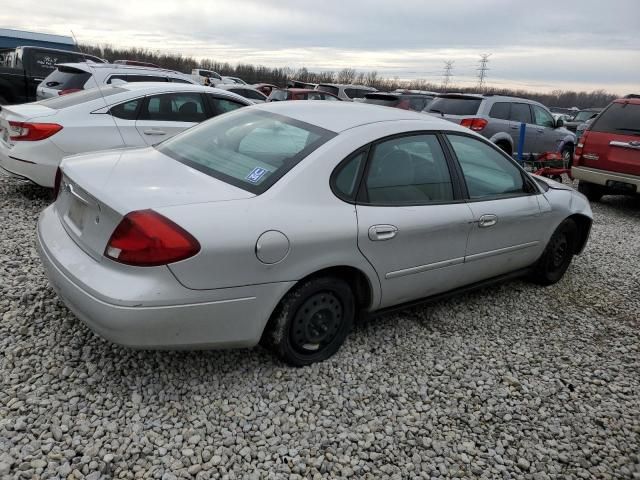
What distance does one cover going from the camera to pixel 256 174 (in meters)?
2.94

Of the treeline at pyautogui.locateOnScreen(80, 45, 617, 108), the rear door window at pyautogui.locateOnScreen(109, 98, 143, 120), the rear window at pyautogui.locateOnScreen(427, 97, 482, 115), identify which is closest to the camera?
the rear door window at pyautogui.locateOnScreen(109, 98, 143, 120)

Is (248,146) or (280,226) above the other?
(248,146)

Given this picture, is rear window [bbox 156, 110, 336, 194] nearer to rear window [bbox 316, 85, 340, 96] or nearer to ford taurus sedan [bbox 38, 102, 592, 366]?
ford taurus sedan [bbox 38, 102, 592, 366]

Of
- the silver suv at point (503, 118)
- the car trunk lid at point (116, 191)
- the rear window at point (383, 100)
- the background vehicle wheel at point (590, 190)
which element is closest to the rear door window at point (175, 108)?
the car trunk lid at point (116, 191)

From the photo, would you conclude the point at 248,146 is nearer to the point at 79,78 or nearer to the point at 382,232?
the point at 382,232

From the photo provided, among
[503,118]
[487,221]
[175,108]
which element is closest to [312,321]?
[487,221]

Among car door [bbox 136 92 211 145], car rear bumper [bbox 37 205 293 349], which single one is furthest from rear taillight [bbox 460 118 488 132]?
car rear bumper [bbox 37 205 293 349]

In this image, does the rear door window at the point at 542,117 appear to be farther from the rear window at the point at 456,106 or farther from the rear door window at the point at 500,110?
the rear window at the point at 456,106

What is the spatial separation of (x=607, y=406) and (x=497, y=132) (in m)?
8.10

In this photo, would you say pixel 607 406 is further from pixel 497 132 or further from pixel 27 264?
pixel 497 132

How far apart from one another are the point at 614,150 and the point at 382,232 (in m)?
6.76

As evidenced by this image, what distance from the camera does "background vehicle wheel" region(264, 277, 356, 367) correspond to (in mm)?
2901

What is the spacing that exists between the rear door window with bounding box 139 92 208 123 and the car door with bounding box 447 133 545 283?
3.78 m

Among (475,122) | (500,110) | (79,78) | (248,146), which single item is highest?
(79,78)
